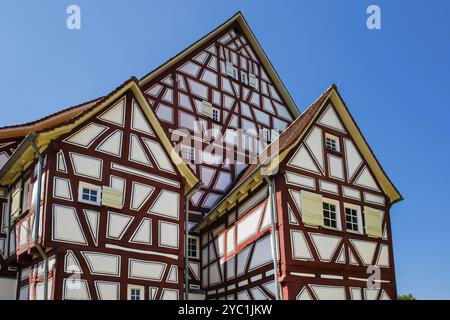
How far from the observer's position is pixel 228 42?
27984mm

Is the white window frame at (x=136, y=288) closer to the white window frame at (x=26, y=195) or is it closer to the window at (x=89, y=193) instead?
the window at (x=89, y=193)

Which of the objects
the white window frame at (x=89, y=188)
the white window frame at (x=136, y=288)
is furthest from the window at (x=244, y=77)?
the white window frame at (x=136, y=288)

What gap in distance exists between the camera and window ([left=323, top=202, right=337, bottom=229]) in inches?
701

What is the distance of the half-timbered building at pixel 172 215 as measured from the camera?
50.7ft

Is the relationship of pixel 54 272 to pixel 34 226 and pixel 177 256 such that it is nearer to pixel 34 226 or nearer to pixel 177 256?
pixel 34 226

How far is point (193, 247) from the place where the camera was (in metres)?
21.3

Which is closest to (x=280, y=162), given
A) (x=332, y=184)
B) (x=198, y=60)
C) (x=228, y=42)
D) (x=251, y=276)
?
(x=332, y=184)

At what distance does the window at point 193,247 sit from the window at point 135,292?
507 centimetres

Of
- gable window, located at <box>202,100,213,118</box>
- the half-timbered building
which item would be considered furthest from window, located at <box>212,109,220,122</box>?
the half-timbered building

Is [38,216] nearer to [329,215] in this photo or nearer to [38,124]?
[38,124]

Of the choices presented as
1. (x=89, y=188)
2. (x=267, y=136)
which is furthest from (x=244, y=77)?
(x=89, y=188)

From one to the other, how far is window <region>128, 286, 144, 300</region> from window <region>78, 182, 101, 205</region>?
2.92 metres

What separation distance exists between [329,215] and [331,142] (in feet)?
10.1

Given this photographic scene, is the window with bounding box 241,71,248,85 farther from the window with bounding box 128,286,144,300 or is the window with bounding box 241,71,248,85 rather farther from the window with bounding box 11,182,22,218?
the window with bounding box 128,286,144,300
